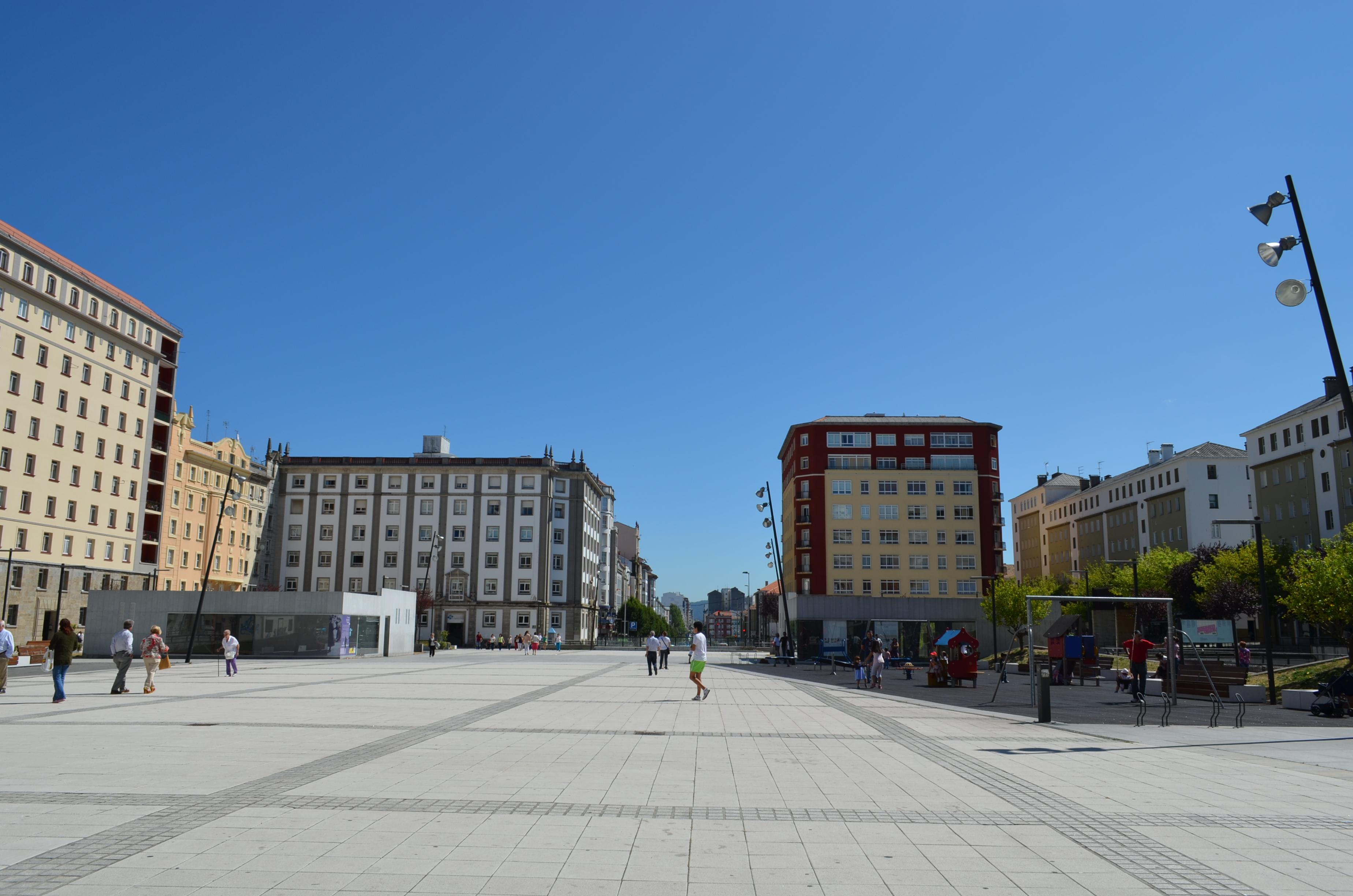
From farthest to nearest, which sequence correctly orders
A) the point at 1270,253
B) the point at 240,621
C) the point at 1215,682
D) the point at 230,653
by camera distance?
1. the point at 240,621
2. the point at 230,653
3. the point at 1215,682
4. the point at 1270,253

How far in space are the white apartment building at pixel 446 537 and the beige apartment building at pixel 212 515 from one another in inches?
151

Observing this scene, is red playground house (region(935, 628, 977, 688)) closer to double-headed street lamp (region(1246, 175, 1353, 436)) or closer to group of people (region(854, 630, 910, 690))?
group of people (region(854, 630, 910, 690))

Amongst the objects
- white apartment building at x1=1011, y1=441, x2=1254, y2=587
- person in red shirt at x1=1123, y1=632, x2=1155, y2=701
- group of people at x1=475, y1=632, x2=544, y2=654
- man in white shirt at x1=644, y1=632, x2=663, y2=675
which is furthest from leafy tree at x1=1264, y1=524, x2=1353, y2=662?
group of people at x1=475, y1=632, x2=544, y2=654

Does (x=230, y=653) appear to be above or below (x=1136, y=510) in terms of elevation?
below

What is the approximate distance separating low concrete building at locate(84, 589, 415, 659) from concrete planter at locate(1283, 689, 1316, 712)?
41307mm

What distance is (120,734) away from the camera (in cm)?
1310

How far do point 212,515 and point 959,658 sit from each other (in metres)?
71.1

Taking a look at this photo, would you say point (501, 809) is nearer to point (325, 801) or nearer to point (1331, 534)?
point (325, 801)

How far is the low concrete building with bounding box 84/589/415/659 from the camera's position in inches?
1869

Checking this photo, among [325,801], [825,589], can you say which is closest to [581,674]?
[325,801]

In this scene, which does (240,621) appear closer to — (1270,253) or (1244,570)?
(1270,253)

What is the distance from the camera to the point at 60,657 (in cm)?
1836

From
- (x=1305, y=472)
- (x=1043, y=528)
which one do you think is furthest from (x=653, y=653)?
(x=1043, y=528)

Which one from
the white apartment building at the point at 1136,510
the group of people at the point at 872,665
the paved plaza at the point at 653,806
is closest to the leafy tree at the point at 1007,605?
the white apartment building at the point at 1136,510
